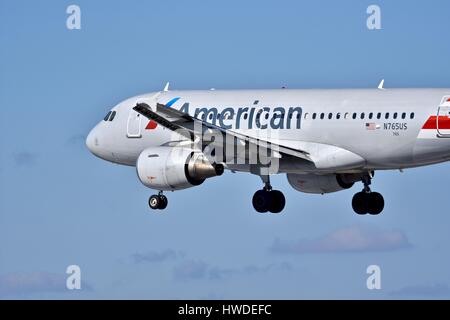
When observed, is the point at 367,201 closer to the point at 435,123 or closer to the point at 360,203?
the point at 360,203

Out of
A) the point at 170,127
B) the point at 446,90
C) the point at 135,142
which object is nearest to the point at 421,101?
the point at 446,90

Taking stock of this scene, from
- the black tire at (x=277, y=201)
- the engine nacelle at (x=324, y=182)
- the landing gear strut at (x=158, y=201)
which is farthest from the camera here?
the engine nacelle at (x=324, y=182)

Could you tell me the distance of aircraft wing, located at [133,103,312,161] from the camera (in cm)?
5769

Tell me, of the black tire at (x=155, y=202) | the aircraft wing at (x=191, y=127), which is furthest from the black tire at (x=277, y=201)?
the black tire at (x=155, y=202)

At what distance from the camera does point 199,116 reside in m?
64.0

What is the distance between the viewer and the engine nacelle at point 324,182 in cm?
6391

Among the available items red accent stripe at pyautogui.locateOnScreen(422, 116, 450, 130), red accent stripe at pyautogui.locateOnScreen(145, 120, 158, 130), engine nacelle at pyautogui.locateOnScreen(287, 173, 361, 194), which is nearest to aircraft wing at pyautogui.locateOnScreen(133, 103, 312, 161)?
engine nacelle at pyautogui.locateOnScreen(287, 173, 361, 194)

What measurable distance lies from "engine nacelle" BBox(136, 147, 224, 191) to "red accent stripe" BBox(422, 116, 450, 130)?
27.1 feet

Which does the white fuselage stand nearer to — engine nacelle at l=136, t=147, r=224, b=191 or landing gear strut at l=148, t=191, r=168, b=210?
engine nacelle at l=136, t=147, r=224, b=191

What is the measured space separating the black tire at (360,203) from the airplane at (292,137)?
0.04m

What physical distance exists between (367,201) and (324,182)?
200cm

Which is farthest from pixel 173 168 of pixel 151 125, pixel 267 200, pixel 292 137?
pixel 151 125

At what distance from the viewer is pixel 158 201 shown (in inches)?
2469

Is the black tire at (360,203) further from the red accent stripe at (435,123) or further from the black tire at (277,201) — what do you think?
the red accent stripe at (435,123)
